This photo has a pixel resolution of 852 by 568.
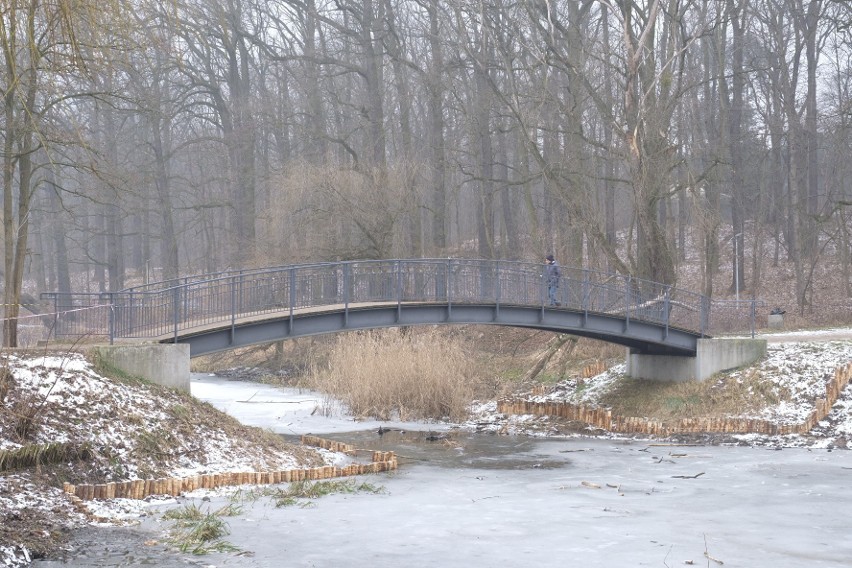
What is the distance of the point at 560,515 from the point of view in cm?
1419

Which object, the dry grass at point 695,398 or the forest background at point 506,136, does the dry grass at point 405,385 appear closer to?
the dry grass at point 695,398

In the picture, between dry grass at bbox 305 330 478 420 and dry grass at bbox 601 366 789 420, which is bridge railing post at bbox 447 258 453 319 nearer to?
dry grass at bbox 305 330 478 420

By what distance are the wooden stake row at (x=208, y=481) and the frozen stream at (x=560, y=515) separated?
427 millimetres

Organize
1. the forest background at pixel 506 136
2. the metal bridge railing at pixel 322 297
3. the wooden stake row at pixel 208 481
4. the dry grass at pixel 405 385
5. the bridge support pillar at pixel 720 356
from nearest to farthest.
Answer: the wooden stake row at pixel 208 481
the metal bridge railing at pixel 322 297
the bridge support pillar at pixel 720 356
the dry grass at pixel 405 385
the forest background at pixel 506 136

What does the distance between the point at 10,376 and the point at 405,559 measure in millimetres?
6696

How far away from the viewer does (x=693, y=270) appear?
4481 cm

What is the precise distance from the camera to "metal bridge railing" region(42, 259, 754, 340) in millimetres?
18656

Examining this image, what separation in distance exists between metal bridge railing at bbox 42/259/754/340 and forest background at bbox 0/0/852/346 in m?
2.85

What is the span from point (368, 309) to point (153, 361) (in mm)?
4861

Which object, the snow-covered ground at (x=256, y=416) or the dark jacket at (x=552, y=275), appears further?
the dark jacket at (x=552, y=275)

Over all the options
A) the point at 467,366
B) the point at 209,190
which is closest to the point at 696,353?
the point at 467,366

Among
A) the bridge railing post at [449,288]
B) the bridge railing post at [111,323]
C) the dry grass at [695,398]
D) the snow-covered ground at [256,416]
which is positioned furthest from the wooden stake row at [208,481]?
the dry grass at [695,398]

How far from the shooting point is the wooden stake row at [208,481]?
13500 mm

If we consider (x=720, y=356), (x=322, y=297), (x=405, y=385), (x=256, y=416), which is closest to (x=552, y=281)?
(x=405, y=385)
